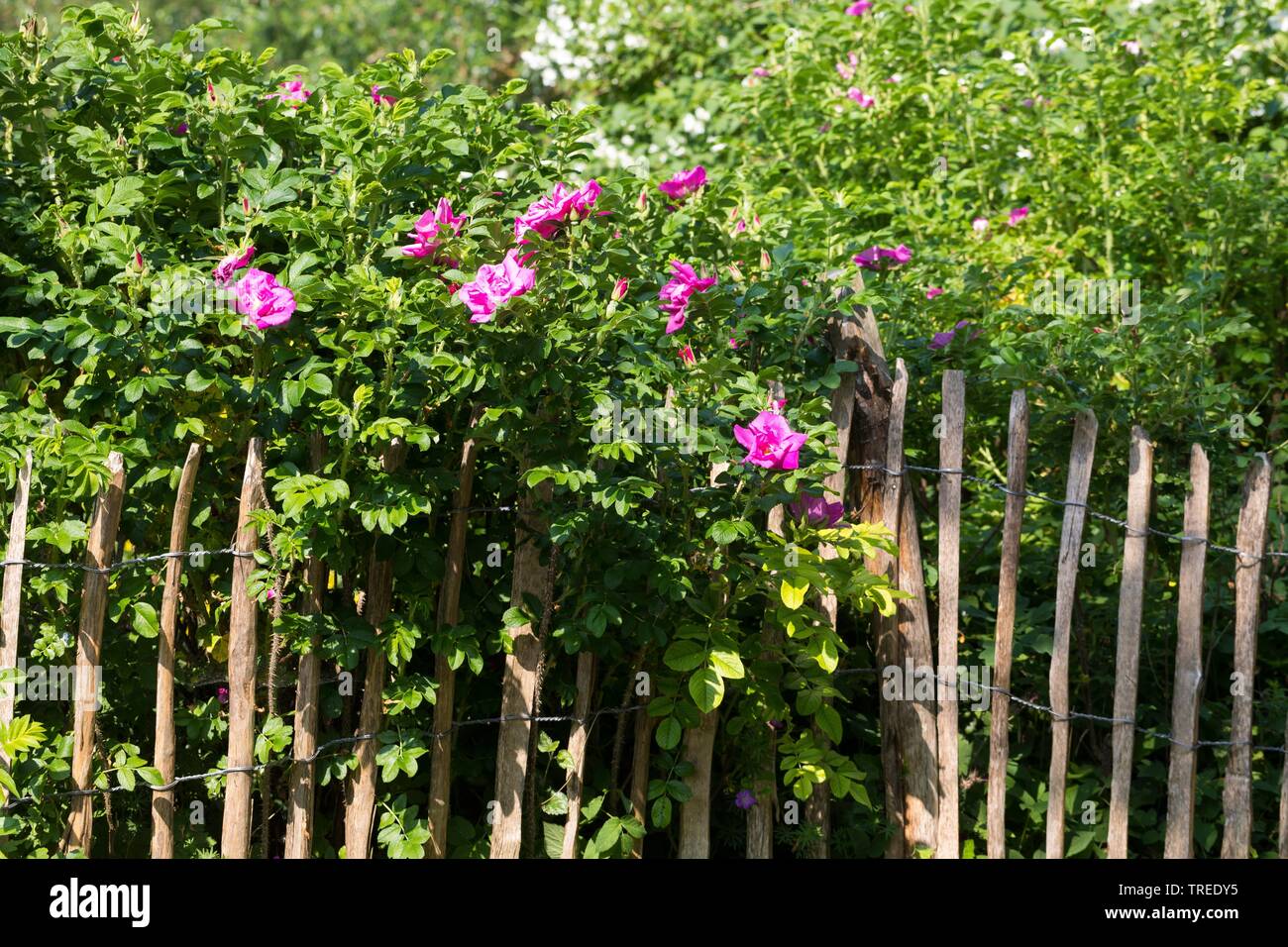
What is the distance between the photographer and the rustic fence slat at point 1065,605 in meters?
2.89

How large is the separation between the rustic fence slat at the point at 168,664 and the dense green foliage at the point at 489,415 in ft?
0.16

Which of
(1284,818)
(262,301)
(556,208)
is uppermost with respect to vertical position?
(556,208)

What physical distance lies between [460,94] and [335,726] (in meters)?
1.30

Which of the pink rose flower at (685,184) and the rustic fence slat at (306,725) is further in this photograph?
the pink rose flower at (685,184)

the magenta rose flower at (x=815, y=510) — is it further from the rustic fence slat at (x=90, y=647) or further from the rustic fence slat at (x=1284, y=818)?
the rustic fence slat at (x=90, y=647)

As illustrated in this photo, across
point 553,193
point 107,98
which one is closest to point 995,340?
point 553,193

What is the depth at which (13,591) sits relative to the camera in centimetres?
248

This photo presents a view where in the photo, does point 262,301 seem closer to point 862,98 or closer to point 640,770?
point 640,770

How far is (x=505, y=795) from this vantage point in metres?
2.73

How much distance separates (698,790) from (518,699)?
0.44 m

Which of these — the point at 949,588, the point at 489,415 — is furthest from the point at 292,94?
the point at 949,588

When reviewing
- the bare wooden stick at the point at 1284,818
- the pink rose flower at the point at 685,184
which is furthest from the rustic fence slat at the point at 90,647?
the bare wooden stick at the point at 1284,818

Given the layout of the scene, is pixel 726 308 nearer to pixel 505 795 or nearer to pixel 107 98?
pixel 505 795

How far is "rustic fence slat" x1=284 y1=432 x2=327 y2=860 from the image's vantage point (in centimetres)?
264
